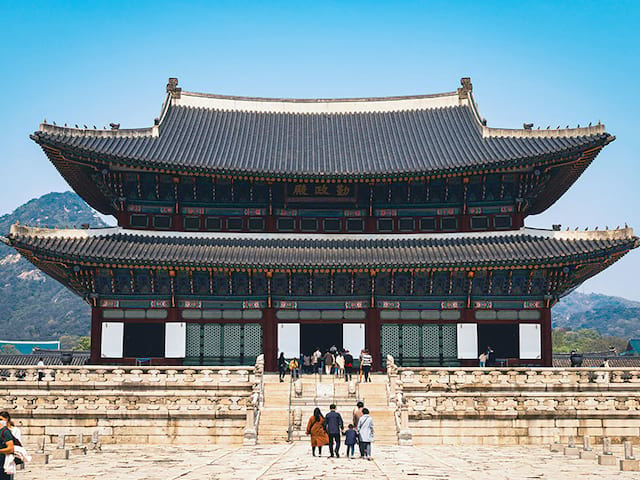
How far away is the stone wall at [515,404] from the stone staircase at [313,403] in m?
1.04

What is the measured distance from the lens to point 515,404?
30453 millimetres

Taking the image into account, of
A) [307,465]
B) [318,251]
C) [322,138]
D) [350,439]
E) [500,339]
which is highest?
[322,138]

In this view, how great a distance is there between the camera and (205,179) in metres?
39.6

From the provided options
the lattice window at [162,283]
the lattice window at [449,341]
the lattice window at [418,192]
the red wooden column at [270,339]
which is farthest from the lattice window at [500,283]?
the lattice window at [162,283]

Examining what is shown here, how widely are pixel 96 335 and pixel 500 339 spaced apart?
20.5m

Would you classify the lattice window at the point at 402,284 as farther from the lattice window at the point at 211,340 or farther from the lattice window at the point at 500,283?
the lattice window at the point at 211,340

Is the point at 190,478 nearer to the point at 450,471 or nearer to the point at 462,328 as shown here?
the point at 450,471

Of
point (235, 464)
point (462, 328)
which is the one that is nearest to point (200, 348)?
point (462, 328)

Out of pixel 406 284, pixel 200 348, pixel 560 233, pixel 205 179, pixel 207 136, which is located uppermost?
pixel 207 136

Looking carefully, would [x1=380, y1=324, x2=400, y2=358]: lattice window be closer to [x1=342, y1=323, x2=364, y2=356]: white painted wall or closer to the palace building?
the palace building

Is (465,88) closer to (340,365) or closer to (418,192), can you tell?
(418,192)

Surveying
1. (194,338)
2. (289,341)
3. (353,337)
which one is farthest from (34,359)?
(353,337)

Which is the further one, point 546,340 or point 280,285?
point 280,285

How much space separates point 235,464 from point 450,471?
594 centimetres
